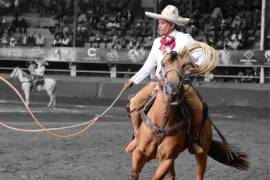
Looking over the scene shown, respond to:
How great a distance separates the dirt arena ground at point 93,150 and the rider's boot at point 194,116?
6.08 ft

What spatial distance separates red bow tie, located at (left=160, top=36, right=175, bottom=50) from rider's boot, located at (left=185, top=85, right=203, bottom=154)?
478 mm

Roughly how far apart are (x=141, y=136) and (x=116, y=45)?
20.6 metres

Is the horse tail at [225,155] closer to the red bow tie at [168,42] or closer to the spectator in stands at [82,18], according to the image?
the red bow tie at [168,42]

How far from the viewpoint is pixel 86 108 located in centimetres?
2188

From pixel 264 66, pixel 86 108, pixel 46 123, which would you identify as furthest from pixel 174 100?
pixel 264 66

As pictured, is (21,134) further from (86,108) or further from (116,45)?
(116,45)

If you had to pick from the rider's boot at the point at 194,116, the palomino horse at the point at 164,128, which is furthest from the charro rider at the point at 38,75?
the palomino horse at the point at 164,128

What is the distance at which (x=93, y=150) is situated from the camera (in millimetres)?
12359

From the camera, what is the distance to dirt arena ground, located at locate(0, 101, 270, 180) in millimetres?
9891

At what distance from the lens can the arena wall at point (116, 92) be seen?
23.5m

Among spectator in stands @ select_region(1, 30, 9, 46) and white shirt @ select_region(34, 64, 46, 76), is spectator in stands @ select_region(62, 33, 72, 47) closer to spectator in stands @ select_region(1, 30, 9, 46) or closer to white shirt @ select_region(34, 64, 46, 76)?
spectator in stands @ select_region(1, 30, 9, 46)

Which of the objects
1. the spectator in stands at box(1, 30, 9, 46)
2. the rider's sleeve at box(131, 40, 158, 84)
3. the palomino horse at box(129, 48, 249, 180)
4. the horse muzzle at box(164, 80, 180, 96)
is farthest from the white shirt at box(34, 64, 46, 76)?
the horse muzzle at box(164, 80, 180, 96)

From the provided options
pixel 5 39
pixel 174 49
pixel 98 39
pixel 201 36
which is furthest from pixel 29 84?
pixel 174 49

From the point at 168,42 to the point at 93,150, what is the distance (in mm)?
4976
